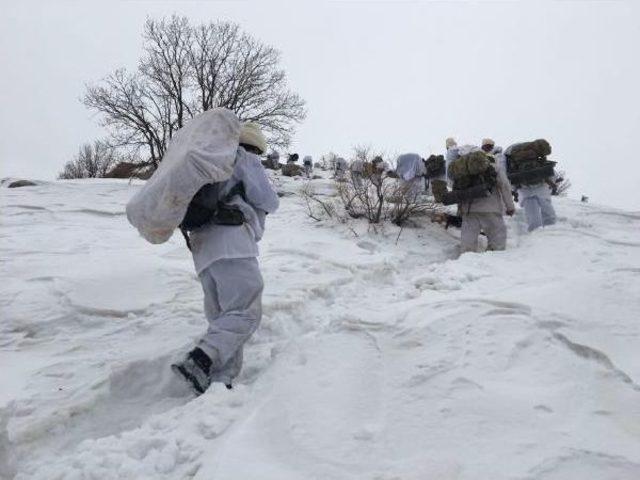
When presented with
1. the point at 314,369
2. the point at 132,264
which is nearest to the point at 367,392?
the point at 314,369

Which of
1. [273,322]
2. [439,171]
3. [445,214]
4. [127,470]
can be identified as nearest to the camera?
[127,470]

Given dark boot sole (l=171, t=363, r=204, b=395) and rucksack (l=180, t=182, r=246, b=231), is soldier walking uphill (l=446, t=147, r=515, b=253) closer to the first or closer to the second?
rucksack (l=180, t=182, r=246, b=231)

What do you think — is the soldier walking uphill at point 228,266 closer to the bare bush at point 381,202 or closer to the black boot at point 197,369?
the black boot at point 197,369

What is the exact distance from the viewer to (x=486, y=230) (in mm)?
5930

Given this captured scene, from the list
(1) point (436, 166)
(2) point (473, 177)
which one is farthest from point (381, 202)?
(1) point (436, 166)

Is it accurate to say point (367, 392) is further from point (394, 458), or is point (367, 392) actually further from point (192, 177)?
point (192, 177)

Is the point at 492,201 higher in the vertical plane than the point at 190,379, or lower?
higher

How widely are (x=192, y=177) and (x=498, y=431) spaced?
6.18 feet

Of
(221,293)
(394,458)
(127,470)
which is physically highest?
(221,293)

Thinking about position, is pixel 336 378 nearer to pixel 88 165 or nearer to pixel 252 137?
pixel 252 137

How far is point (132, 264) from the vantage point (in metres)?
4.71

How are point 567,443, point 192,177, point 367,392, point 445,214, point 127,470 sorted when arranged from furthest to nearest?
point 445,214
point 192,177
point 367,392
point 127,470
point 567,443

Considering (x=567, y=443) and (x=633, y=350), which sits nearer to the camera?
(x=567, y=443)

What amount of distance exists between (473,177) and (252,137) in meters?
3.69
